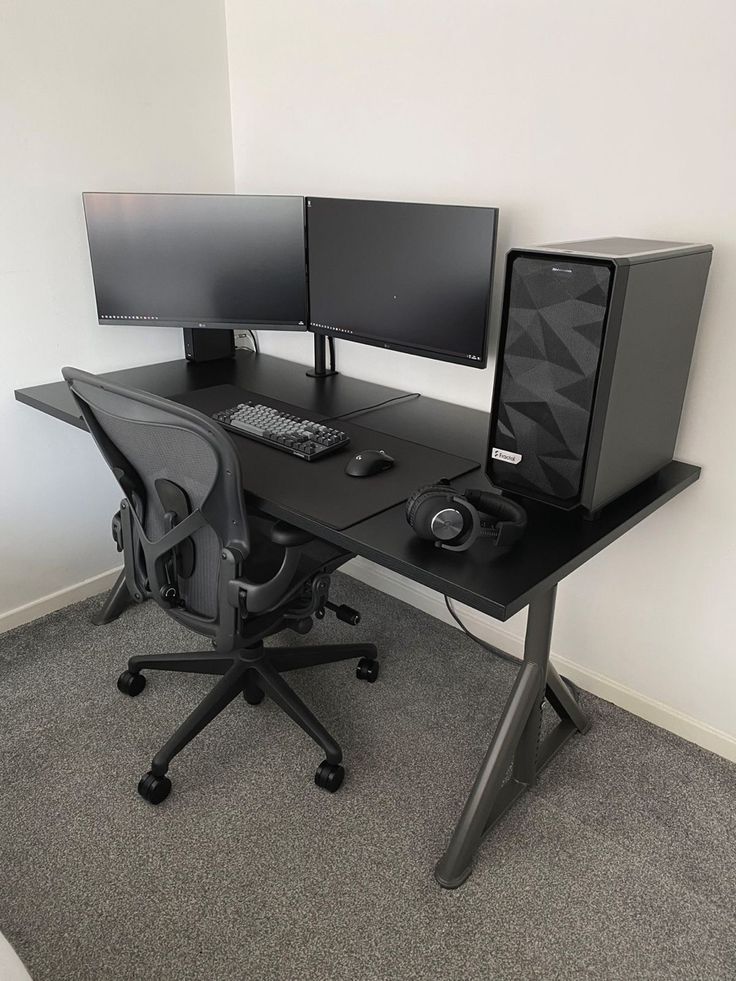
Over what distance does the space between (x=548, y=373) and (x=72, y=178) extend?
60.5 inches

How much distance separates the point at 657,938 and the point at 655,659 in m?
0.68

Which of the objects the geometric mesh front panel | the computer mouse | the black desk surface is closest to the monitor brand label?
the geometric mesh front panel

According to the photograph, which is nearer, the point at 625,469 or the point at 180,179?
the point at 625,469

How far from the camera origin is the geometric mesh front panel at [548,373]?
1.28m

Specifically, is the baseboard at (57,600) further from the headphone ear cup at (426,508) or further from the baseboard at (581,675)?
the headphone ear cup at (426,508)

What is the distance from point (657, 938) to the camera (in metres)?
1.45

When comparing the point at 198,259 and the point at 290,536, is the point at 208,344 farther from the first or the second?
the point at 290,536

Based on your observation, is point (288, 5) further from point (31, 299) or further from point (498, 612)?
point (498, 612)

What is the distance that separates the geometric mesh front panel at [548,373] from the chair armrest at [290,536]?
16.3 inches

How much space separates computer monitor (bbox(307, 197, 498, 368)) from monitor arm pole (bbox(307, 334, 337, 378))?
147mm

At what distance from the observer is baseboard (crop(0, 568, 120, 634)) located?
230 cm

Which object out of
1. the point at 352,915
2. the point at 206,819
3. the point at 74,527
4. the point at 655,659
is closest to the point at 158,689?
the point at 206,819

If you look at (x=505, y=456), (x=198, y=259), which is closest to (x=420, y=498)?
(x=505, y=456)

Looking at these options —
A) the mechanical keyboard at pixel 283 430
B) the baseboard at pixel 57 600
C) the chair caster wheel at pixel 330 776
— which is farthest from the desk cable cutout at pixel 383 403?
the baseboard at pixel 57 600
